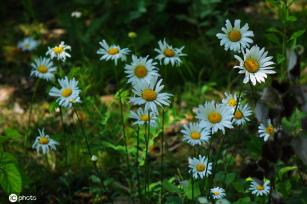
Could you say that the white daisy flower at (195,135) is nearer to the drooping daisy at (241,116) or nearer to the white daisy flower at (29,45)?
the drooping daisy at (241,116)

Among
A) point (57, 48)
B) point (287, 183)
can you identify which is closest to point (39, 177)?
point (57, 48)

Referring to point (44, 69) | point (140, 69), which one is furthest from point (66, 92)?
point (44, 69)

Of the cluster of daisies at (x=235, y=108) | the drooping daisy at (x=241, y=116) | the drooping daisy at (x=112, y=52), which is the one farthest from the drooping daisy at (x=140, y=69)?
the drooping daisy at (x=241, y=116)

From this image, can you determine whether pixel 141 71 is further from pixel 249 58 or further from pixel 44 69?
pixel 44 69

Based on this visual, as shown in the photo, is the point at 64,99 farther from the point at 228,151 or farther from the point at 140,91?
the point at 228,151

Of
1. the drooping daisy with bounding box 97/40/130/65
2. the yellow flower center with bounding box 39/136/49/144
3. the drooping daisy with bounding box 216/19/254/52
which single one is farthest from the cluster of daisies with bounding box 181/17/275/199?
the yellow flower center with bounding box 39/136/49/144

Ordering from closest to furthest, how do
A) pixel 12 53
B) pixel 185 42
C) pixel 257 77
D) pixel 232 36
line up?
pixel 257 77, pixel 232 36, pixel 185 42, pixel 12 53
